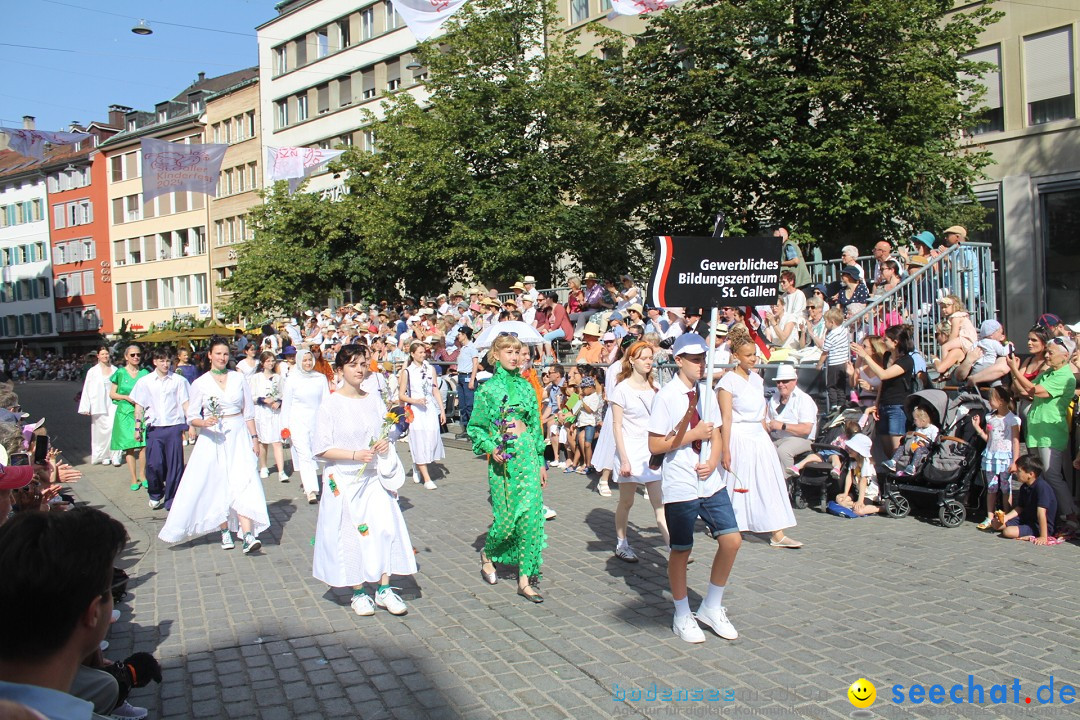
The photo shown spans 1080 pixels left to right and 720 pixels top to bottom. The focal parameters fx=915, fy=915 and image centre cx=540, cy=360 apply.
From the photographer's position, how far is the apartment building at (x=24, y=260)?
7806 cm

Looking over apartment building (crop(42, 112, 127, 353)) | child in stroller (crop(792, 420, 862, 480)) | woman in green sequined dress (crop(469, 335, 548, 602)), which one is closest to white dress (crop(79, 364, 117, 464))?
woman in green sequined dress (crop(469, 335, 548, 602))

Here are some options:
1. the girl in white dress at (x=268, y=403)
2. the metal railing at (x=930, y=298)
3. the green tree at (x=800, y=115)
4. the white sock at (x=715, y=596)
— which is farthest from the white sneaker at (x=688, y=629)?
the green tree at (x=800, y=115)

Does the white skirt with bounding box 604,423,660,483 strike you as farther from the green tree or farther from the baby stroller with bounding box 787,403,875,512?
the green tree

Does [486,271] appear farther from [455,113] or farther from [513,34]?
[513,34]

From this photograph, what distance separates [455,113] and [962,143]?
13.7 metres

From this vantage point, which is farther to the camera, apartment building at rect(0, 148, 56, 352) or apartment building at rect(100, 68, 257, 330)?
apartment building at rect(0, 148, 56, 352)

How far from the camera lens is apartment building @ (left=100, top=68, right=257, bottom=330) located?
205 feet

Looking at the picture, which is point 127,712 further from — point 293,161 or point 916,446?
point 293,161

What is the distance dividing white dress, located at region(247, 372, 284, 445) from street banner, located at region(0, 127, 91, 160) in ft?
59.5

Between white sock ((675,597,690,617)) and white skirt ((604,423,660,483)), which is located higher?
white skirt ((604,423,660,483))

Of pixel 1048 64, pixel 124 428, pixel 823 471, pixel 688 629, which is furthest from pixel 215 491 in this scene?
pixel 1048 64

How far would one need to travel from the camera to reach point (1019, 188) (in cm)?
2311

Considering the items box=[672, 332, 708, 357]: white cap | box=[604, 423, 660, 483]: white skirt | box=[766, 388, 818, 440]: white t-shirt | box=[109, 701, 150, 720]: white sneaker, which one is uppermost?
box=[672, 332, 708, 357]: white cap

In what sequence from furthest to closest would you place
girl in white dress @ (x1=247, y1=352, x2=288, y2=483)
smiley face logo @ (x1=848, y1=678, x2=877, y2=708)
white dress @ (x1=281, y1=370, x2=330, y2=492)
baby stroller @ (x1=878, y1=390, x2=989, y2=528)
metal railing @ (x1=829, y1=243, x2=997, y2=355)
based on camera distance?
girl in white dress @ (x1=247, y1=352, x2=288, y2=483) < metal railing @ (x1=829, y1=243, x2=997, y2=355) < white dress @ (x1=281, y1=370, x2=330, y2=492) < baby stroller @ (x1=878, y1=390, x2=989, y2=528) < smiley face logo @ (x1=848, y1=678, x2=877, y2=708)
